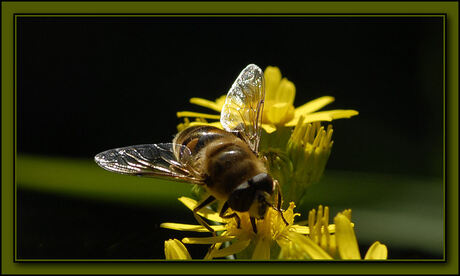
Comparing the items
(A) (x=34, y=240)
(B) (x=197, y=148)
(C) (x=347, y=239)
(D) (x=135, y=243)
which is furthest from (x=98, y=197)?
(C) (x=347, y=239)

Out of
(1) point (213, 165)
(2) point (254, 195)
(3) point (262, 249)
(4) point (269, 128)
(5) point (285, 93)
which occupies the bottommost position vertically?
(3) point (262, 249)

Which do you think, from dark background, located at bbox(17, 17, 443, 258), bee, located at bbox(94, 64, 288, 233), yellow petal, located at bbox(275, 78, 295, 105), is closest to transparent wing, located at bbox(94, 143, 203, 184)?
bee, located at bbox(94, 64, 288, 233)

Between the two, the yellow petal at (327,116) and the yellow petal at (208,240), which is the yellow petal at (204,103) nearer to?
the yellow petal at (327,116)

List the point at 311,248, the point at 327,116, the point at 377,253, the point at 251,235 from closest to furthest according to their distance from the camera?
the point at 311,248, the point at 377,253, the point at 251,235, the point at 327,116

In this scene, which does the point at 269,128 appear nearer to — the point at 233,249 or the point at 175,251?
the point at 233,249

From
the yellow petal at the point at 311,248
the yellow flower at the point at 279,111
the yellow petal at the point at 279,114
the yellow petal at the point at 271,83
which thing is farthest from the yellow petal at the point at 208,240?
the yellow petal at the point at 271,83

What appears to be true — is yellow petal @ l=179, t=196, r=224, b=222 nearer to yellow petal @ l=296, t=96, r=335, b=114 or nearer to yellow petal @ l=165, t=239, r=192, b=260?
yellow petal @ l=165, t=239, r=192, b=260

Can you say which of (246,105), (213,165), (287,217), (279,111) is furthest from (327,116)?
(213,165)
